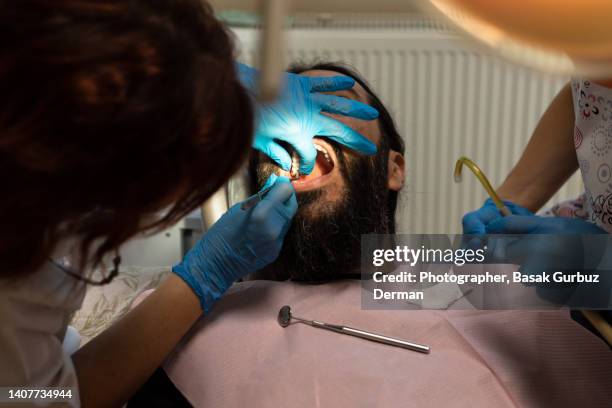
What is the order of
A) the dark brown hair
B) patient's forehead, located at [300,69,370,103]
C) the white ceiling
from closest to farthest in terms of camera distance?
the dark brown hair
patient's forehead, located at [300,69,370,103]
the white ceiling

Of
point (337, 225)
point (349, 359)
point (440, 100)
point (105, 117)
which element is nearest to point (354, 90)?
point (337, 225)

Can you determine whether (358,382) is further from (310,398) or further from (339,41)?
(339,41)

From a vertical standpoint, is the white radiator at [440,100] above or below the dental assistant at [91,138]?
below

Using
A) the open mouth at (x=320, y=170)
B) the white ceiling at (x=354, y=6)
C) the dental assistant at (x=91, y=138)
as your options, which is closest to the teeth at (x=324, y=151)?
the open mouth at (x=320, y=170)

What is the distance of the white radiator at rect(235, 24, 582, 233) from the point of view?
8.59 feet

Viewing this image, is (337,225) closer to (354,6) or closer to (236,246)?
(236,246)

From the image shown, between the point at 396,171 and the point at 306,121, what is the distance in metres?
0.33

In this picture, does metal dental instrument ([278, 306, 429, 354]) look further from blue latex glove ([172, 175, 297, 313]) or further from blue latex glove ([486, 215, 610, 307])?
blue latex glove ([486, 215, 610, 307])

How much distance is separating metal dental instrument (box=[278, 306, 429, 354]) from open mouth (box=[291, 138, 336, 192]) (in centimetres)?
26

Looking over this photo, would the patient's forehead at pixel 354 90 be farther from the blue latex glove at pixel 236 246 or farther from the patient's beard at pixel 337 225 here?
the blue latex glove at pixel 236 246

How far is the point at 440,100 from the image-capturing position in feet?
8.76

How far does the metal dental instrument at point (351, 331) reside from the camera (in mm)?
1150

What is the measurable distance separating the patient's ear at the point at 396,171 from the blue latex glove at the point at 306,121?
159mm

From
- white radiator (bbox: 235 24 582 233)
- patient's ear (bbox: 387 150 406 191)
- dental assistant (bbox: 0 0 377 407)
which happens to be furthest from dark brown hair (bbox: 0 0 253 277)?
white radiator (bbox: 235 24 582 233)
